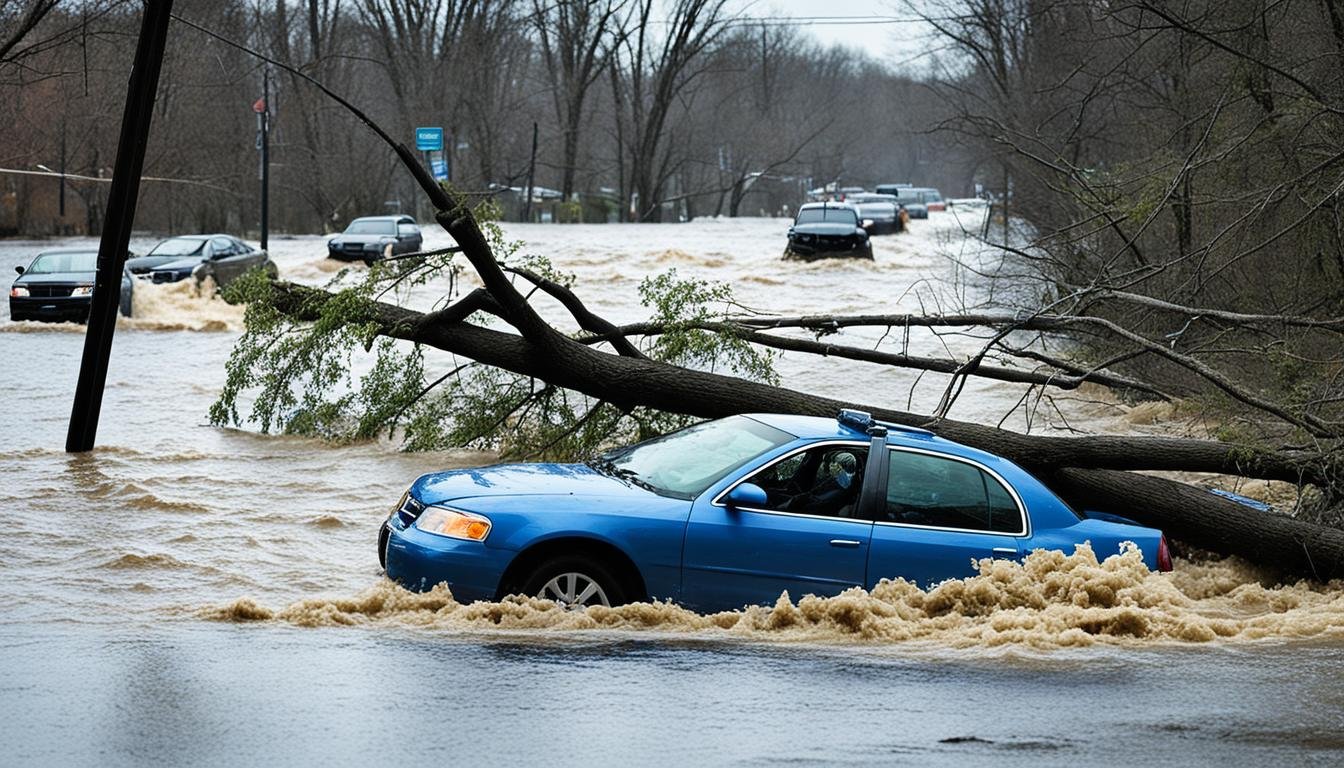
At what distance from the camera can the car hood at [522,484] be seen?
858cm

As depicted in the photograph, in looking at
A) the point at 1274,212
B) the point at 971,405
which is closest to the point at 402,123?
the point at 971,405

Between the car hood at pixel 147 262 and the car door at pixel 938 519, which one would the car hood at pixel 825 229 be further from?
the car door at pixel 938 519

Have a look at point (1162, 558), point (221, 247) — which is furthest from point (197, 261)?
point (1162, 558)

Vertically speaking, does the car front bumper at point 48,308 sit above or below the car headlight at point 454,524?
below

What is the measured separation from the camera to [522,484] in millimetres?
8727

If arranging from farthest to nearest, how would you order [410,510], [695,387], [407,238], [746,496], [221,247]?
[407,238] < [221,247] < [695,387] < [410,510] < [746,496]

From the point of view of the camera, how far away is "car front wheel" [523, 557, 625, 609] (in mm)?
8250

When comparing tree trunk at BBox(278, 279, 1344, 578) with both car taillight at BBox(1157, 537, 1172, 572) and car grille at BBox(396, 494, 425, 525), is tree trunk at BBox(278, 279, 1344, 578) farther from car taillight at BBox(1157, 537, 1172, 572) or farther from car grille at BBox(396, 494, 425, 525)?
car grille at BBox(396, 494, 425, 525)

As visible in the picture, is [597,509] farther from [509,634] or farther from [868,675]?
[868,675]

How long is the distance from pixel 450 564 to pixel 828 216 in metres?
38.3

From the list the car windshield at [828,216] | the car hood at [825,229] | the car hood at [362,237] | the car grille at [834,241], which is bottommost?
the car hood at [362,237]

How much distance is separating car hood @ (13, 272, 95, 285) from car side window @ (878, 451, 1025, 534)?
23377mm

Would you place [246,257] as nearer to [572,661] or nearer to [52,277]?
[52,277]

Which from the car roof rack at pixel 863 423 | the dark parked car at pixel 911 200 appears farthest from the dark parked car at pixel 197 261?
the dark parked car at pixel 911 200
